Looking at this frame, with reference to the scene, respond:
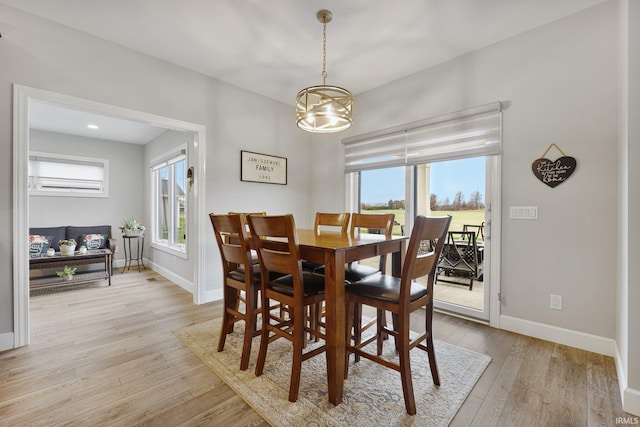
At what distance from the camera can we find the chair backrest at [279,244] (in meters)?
1.54

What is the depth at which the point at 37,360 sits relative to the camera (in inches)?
79.7

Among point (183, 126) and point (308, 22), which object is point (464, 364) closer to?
point (308, 22)

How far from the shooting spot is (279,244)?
1770mm

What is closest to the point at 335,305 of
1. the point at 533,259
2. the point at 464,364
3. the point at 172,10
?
the point at 464,364

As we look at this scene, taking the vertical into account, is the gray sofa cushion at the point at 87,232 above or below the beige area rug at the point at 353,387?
above

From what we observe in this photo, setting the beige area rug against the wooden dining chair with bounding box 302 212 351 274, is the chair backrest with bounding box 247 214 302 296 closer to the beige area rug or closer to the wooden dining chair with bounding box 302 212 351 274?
the beige area rug

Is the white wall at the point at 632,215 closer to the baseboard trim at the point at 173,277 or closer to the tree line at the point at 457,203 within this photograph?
the tree line at the point at 457,203

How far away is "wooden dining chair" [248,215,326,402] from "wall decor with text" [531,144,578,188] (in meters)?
2.05

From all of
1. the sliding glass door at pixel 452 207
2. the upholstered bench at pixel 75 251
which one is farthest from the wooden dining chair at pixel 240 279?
the upholstered bench at pixel 75 251

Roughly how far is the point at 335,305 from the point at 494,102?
2.40 metres

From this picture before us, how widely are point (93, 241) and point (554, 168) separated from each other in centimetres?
623

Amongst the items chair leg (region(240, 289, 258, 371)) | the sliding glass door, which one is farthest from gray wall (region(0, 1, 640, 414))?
chair leg (region(240, 289, 258, 371))

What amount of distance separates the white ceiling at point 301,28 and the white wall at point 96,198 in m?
3.39

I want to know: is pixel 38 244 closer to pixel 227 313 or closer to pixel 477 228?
pixel 227 313
